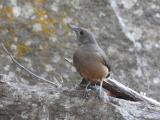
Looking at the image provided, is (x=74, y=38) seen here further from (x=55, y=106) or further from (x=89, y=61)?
(x=55, y=106)

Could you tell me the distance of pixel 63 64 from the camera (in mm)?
7156

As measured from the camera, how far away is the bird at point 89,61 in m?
5.48

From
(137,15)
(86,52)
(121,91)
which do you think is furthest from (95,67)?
(137,15)

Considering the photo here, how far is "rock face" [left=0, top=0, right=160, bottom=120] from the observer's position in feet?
23.1

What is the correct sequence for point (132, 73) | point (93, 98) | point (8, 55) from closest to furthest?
point (93, 98)
point (8, 55)
point (132, 73)

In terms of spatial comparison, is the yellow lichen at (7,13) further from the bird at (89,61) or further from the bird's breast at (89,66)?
the bird's breast at (89,66)

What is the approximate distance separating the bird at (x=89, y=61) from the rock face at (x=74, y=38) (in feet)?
3.88

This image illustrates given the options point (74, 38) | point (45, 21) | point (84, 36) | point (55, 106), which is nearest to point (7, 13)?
point (45, 21)

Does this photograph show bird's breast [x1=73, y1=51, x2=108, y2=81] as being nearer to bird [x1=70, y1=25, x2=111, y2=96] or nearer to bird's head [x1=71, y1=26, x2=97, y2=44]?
bird [x1=70, y1=25, x2=111, y2=96]

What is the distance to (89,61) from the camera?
18.1 feet

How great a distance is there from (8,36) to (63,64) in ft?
2.43

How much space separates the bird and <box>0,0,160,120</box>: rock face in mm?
1181

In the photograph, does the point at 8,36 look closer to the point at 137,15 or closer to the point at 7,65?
the point at 7,65

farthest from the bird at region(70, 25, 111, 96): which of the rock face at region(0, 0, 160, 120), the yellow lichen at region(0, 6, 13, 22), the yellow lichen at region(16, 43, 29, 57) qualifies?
the yellow lichen at region(0, 6, 13, 22)
